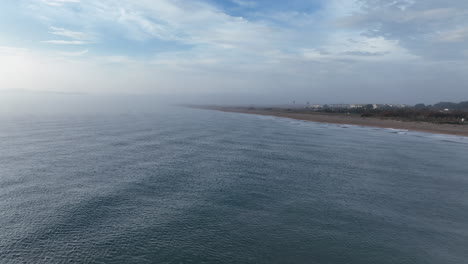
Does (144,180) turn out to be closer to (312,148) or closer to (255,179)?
(255,179)

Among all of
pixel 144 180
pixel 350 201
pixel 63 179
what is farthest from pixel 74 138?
pixel 350 201

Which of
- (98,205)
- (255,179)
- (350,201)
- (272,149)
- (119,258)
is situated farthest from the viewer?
(272,149)

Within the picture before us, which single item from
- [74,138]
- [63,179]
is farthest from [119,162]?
[74,138]

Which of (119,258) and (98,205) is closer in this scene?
(119,258)

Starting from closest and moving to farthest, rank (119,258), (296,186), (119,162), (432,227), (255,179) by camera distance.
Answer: (119,258) → (432,227) → (296,186) → (255,179) → (119,162)

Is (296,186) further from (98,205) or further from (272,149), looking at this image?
(272,149)

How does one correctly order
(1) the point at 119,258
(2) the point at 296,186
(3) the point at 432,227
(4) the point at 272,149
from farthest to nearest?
(4) the point at 272,149 < (2) the point at 296,186 < (3) the point at 432,227 < (1) the point at 119,258
